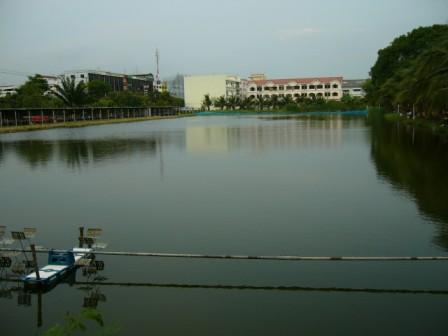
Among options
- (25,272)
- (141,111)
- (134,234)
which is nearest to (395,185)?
(134,234)

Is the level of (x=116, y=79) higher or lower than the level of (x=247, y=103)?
higher

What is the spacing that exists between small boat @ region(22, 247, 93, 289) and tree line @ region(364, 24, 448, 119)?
14.5 meters

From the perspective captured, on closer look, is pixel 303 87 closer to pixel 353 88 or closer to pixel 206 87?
pixel 353 88

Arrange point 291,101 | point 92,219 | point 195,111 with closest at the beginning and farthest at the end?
point 92,219, point 291,101, point 195,111

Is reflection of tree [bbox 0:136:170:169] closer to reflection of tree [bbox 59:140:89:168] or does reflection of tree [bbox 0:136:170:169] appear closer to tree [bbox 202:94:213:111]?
reflection of tree [bbox 59:140:89:168]

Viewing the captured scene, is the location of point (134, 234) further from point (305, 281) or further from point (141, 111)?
point (141, 111)

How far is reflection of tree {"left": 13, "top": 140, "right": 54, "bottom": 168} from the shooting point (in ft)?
56.3

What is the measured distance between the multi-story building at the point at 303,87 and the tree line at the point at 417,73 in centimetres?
2456

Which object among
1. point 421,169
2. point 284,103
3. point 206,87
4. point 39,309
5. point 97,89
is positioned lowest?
point 39,309

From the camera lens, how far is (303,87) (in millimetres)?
81875

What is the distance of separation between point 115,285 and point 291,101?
69839mm


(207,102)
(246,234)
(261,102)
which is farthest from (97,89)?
(246,234)

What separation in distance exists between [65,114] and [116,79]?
143 ft

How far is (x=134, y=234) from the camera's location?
305 inches
